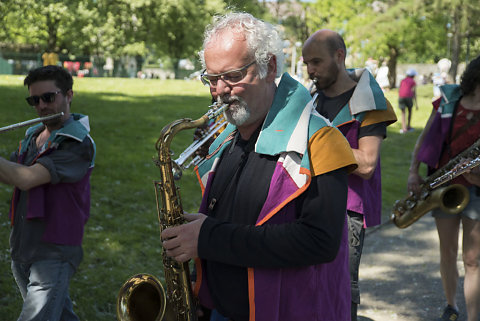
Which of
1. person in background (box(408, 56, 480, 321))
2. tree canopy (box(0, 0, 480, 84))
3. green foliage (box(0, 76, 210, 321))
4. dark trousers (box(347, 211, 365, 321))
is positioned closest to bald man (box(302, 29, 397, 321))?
dark trousers (box(347, 211, 365, 321))

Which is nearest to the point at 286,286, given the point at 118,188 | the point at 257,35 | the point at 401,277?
the point at 257,35

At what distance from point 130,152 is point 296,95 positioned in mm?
7771

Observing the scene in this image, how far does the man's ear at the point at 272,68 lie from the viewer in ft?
7.66

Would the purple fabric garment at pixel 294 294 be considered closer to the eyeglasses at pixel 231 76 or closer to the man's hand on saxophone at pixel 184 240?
the man's hand on saxophone at pixel 184 240

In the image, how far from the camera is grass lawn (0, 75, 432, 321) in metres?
5.36

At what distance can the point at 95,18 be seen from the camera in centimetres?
4134

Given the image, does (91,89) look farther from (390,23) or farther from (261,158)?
(390,23)

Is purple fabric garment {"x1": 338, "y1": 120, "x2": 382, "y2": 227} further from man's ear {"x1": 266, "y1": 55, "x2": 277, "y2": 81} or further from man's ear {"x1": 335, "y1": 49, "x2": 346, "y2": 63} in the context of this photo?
man's ear {"x1": 266, "y1": 55, "x2": 277, "y2": 81}

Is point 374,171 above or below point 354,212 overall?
above

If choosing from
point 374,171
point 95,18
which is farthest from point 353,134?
point 95,18

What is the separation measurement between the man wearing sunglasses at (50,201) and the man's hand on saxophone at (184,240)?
4.57ft

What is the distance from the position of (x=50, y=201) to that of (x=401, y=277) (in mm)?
4199

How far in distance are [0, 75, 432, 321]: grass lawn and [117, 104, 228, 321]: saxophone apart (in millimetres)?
2383

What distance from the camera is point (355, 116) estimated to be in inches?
149
